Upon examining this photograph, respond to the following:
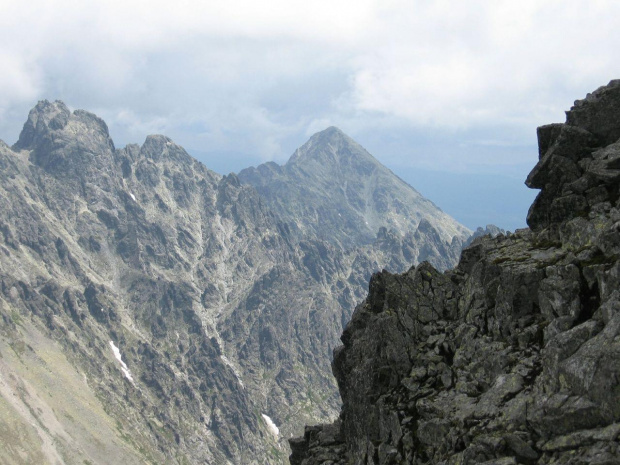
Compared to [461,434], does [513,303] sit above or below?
above

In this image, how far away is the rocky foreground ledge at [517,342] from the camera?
24.6 meters

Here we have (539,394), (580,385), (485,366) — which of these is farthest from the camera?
(485,366)

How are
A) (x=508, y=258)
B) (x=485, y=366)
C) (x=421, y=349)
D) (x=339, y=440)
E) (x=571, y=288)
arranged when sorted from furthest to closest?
(x=339, y=440) < (x=421, y=349) < (x=508, y=258) < (x=485, y=366) < (x=571, y=288)

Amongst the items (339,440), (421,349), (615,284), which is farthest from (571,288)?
(339,440)

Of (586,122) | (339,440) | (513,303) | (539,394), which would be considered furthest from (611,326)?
(339,440)

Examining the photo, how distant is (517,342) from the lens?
3209cm

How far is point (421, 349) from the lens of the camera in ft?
131

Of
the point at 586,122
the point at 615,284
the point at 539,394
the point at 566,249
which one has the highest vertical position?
the point at 586,122

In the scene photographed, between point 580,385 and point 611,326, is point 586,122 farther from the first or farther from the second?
point 580,385

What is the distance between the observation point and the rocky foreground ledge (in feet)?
80.8

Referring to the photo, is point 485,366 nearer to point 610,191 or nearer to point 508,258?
point 508,258

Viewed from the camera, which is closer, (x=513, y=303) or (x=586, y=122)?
(x=513, y=303)

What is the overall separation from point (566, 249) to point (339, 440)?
25.1m

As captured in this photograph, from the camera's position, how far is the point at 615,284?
27250 mm
